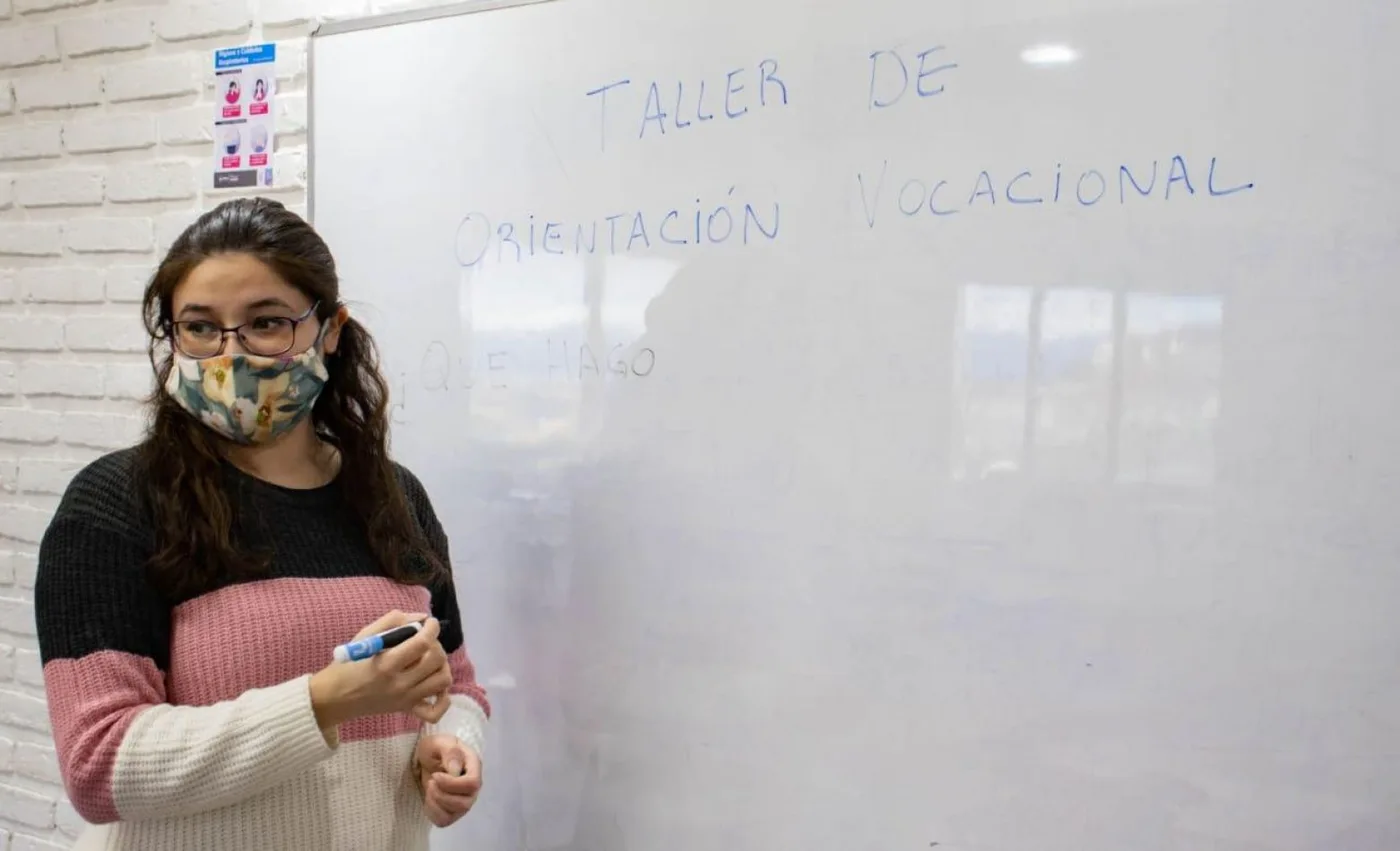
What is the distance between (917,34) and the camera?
1.20m

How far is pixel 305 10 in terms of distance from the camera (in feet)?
5.35

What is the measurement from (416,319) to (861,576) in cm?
79

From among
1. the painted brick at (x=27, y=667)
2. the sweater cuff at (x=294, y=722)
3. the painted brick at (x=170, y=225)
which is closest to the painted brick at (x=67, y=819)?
the painted brick at (x=27, y=667)

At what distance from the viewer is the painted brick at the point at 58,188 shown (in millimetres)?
1841

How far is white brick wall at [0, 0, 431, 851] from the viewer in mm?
1743

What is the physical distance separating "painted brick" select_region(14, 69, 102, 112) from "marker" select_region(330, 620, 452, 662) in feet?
4.72

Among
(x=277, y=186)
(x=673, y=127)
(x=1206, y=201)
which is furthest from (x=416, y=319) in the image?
(x=1206, y=201)

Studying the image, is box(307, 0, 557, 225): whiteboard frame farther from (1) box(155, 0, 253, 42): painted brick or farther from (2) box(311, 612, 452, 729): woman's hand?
(2) box(311, 612, 452, 729): woman's hand

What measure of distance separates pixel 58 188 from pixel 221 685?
1.35 meters

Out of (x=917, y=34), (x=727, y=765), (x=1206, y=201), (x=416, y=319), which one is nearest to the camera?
(x=1206, y=201)

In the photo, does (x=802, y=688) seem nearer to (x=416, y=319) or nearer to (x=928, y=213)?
(x=928, y=213)

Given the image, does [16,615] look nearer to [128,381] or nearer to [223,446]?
[128,381]

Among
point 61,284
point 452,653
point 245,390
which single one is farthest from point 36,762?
point 245,390

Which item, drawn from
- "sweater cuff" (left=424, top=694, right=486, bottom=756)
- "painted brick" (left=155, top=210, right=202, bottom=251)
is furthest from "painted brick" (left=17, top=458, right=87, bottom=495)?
"sweater cuff" (left=424, top=694, right=486, bottom=756)
